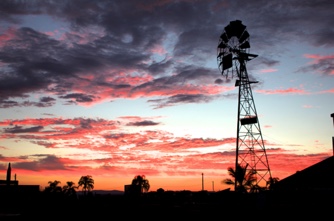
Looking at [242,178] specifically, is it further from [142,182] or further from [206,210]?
[142,182]

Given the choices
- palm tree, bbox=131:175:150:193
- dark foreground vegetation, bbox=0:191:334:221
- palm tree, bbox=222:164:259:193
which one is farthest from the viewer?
palm tree, bbox=131:175:150:193

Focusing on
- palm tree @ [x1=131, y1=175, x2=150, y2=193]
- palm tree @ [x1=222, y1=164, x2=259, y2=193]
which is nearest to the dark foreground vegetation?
palm tree @ [x1=222, y1=164, x2=259, y2=193]

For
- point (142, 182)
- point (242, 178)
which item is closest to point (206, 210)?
point (242, 178)

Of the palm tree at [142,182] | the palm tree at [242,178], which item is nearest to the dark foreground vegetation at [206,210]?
the palm tree at [242,178]

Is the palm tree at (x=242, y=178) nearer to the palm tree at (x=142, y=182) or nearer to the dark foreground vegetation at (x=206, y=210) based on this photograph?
the dark foreground vegetation at (x=206, y=210)

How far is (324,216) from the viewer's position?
1155 inches

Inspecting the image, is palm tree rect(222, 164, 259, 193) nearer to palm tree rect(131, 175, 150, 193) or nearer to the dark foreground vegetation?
the dark foreground vegetation

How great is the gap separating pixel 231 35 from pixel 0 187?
50204mm

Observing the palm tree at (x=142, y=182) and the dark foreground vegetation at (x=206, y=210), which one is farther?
the palm tree at (x=142, y=182)

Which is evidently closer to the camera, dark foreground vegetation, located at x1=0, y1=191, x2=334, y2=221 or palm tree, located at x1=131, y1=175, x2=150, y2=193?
dark foreground vegetation, located at x1=0, y1=191, x2=334, y2=221

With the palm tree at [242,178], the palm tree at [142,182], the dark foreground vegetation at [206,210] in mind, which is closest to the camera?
the dark foreground vegetation at [206,210]

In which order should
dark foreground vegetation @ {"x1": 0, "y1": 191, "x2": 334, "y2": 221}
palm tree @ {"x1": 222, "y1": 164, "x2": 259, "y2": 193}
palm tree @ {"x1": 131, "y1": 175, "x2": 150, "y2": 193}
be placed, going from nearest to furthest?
dark foreground vegetation @ {"x1": 0, "y1": 191, "x2": 334, "y2": 221} → palm tree @ {"x1": 222, "y1": 164, "x2": 259, "y2": 193} → palm tree @ {"x1": 131, "y1": 175, "x2": 150, "y2": 193}

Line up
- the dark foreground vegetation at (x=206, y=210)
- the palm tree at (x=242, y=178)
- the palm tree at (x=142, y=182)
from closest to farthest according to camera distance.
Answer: the dark foreground vegetation at (x=206, y=210), the palm tree at (x=242, y=178), the palm tree at (x=142, y=182)

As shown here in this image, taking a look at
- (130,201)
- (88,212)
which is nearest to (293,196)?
(130,201)
